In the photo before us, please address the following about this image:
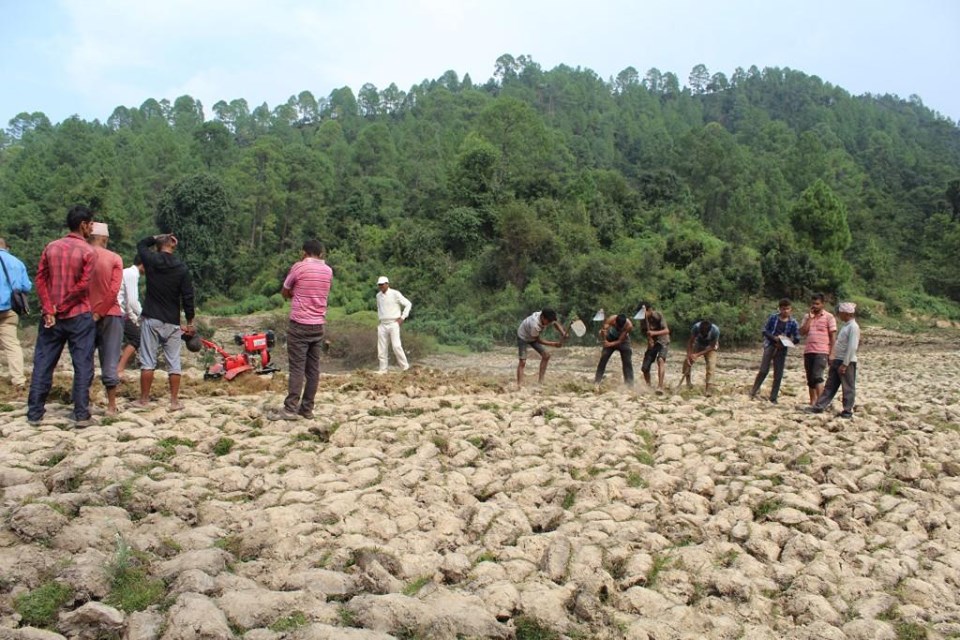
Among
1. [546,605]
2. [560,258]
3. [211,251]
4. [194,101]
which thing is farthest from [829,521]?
[194,101]

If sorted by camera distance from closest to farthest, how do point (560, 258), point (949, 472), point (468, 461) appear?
1. point (468, 461)
2. point (949, 472)
3. point (560, 258)

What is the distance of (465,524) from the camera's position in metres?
6.04

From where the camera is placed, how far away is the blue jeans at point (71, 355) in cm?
700

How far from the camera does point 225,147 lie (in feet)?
232

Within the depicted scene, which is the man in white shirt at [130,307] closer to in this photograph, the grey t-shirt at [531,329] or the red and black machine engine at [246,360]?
the red and black machine engine at [246,360]

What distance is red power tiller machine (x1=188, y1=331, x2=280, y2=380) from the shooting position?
10641mm

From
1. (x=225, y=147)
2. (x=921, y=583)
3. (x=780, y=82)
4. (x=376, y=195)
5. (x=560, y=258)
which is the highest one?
(x=780, y=82)

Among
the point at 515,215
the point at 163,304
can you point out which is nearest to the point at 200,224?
the point at 515,215

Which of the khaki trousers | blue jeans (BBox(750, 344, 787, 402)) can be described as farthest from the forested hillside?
the khaki trousers

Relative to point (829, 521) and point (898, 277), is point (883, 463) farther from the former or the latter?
point (898, 277)

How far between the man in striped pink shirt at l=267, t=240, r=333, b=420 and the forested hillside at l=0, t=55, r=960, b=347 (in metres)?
19.8

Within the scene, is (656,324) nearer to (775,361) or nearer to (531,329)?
(775,361)

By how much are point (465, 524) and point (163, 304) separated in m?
3.93

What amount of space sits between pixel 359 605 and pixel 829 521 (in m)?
4.09
